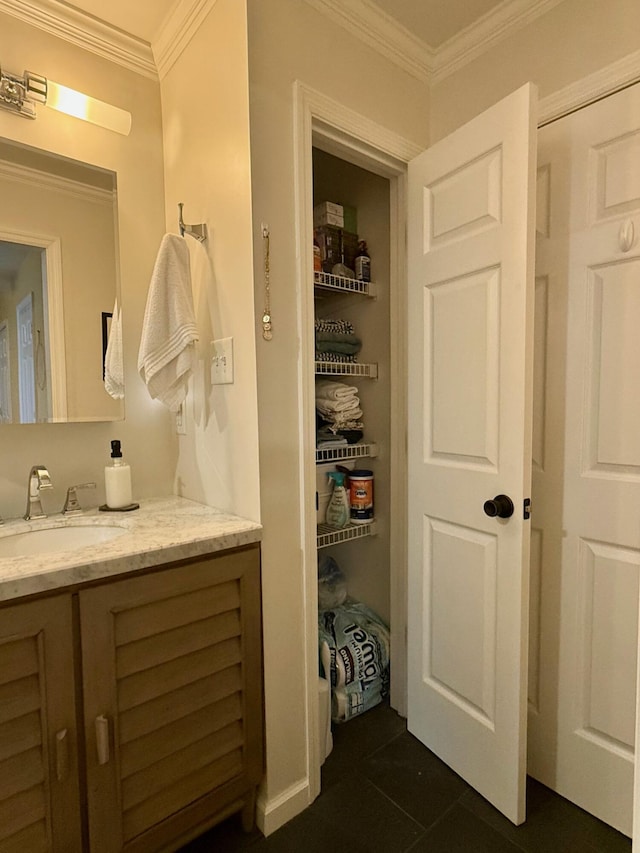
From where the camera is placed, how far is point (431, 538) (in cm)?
155

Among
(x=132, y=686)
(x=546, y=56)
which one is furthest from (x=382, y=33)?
(x=132, y=686)

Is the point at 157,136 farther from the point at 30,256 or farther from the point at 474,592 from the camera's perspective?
the point at 474,592

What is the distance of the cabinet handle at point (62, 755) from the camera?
947 millimetres

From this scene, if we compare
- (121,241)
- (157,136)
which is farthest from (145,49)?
(121,241)

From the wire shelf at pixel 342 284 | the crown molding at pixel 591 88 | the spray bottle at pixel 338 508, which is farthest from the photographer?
the spray bottle at pixel 338 508

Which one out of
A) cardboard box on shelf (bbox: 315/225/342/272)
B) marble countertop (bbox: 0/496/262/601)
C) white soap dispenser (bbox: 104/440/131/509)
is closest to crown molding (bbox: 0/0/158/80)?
cardboard box on shelf (bbox: 315/225/342/272)

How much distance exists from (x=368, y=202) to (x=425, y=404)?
3.24 ft

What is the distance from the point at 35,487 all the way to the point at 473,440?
132 centimetres

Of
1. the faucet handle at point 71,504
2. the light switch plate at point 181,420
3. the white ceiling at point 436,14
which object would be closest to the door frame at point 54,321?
the faucet handle at point 71,504

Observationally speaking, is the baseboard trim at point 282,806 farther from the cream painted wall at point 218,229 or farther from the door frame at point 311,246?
the cream painted wall at point 218,229

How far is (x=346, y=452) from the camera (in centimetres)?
179

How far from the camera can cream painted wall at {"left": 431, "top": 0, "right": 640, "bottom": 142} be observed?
1214 mm

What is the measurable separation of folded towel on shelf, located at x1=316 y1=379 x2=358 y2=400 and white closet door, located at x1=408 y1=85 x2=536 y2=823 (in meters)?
0.34

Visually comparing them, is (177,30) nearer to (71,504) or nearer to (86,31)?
(86,31)
